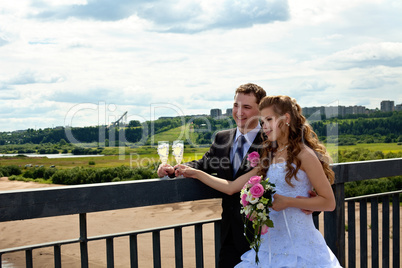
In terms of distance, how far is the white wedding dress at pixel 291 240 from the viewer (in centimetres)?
208

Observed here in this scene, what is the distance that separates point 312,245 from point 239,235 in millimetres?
366

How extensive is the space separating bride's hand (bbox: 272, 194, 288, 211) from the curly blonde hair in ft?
0.34

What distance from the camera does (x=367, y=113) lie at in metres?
34.5

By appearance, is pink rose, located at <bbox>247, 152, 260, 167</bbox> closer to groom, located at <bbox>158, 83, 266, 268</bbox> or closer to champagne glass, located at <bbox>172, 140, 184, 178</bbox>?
groom, located at <bbox>158, 83, 266, 268</bbox>

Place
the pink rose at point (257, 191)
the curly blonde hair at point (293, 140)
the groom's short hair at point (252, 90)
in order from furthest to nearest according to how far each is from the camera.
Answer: the groom's short hair at point (252, 90), the curly blonde hair at point (293, 140), the pink rose at point (257, 191)

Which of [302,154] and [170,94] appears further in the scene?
[170,94]

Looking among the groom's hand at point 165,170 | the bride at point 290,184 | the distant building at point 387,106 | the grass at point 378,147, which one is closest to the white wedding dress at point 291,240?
the bride at point 290,184

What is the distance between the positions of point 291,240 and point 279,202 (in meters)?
0.24

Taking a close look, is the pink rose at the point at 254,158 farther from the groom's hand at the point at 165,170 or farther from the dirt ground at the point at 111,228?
the dirt ground at the point at 111,228

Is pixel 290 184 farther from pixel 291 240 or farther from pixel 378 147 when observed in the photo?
pixel 378 147

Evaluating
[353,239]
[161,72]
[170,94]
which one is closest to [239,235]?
[353,239]

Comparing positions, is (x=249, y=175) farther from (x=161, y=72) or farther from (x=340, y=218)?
(x=161, y=72)

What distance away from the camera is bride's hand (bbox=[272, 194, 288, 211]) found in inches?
78.7

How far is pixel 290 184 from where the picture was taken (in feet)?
6.80
